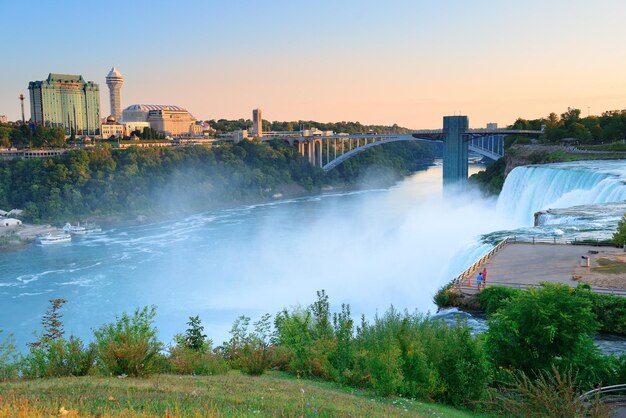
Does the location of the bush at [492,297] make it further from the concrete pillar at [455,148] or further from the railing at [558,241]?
the concrete pillar at [455,148]

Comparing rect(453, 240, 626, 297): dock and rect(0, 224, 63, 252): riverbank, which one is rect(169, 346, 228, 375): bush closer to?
rect(453, 240, 626, 297): dock

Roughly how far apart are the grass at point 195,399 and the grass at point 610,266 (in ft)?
22.3

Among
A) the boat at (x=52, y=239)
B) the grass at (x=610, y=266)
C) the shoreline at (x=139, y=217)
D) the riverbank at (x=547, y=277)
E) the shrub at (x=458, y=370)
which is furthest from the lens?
the shoreline at (x=139, y=217)

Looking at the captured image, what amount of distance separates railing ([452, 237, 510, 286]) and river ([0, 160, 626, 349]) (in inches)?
25.1

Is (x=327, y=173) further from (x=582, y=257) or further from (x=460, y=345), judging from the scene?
(x=460, y=345)

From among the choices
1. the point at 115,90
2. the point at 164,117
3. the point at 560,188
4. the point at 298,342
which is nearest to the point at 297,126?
the point at 164,117

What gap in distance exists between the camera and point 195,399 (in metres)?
5.67

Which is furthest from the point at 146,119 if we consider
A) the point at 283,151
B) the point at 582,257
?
the point at 582,257

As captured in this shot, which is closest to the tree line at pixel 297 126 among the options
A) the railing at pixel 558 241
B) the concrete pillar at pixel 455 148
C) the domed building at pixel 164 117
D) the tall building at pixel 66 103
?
the domed building at pixel 164 117

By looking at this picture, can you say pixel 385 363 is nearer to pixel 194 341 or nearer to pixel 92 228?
pixel 194 341

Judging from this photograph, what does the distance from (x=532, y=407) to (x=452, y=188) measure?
34.5 m

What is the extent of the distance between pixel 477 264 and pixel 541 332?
5842mm

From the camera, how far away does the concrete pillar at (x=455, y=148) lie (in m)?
40.5

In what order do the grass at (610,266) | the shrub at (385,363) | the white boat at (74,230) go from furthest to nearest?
the white boat at (74,230) → the grass at (610,266) → the shrub at (385,363)
